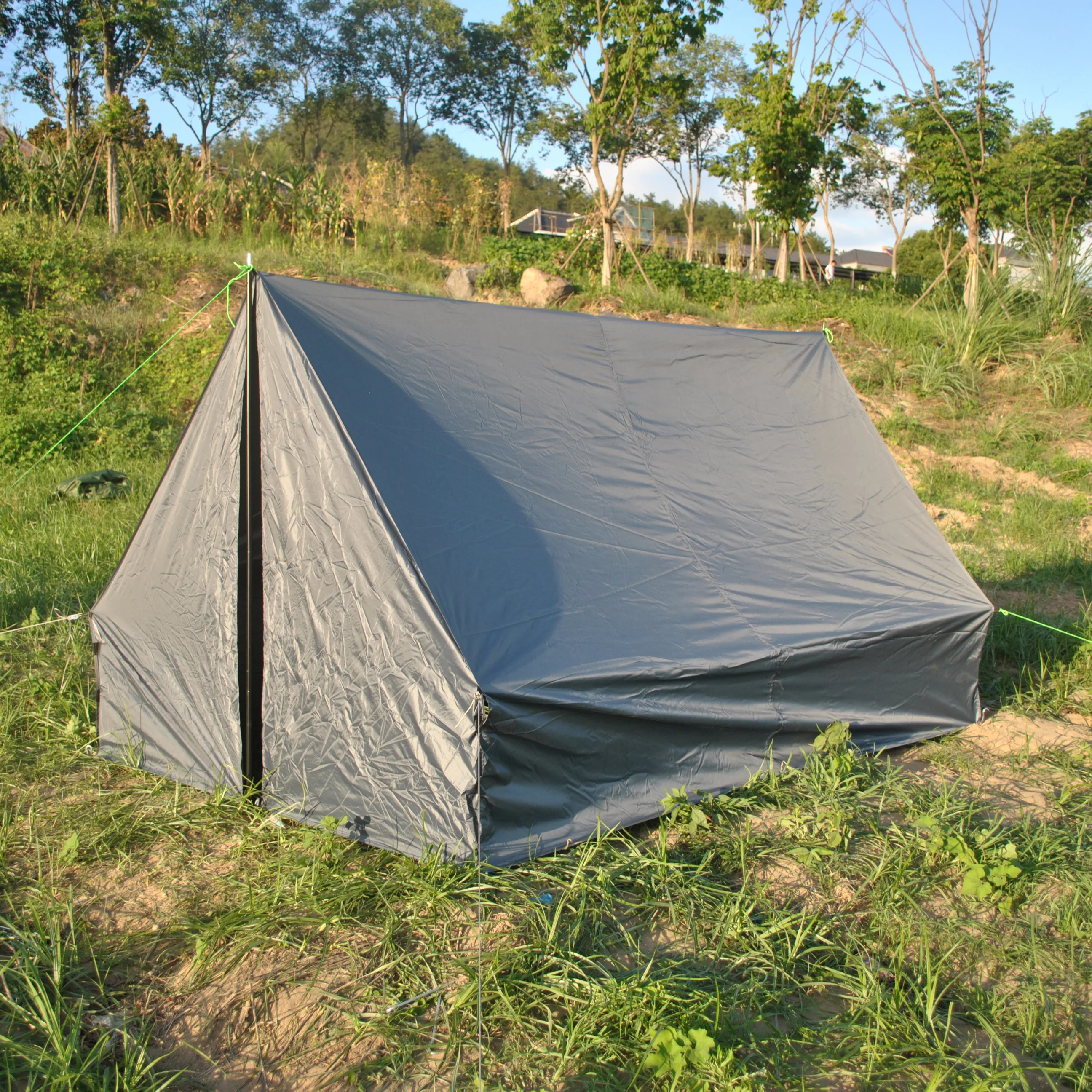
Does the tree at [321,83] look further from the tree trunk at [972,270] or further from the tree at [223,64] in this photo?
the tree trunk at [972,270]

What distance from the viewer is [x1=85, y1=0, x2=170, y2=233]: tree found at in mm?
10055

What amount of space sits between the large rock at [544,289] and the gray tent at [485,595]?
764 centimetres

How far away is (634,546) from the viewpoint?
3172mm

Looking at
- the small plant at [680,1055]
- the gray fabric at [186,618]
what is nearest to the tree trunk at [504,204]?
the gray fabric at [186,618]

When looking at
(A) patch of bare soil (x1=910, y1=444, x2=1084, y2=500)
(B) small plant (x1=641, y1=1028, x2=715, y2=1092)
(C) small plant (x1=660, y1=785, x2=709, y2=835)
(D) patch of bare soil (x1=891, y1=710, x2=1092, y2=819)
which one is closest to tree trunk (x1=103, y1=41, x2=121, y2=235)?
(A) patch of bare soil (x1=910, y1=444, x2=1084, y2=500)

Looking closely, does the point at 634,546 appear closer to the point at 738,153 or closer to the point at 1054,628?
the point at 1054,628

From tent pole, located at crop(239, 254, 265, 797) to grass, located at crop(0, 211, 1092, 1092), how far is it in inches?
8.6

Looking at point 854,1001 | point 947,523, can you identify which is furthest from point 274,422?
point 947,523

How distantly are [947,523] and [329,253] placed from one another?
7.74 metres

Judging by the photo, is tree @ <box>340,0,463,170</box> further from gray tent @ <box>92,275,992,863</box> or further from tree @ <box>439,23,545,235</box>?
gray tent @ <box>92,275,992,863</box>

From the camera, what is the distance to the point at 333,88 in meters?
29.4

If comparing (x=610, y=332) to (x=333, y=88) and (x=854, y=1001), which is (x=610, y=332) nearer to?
(x=854, y=1001)

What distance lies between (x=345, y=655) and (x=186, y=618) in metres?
0.74

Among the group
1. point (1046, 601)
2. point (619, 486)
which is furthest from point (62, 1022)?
point (1046, 601)
